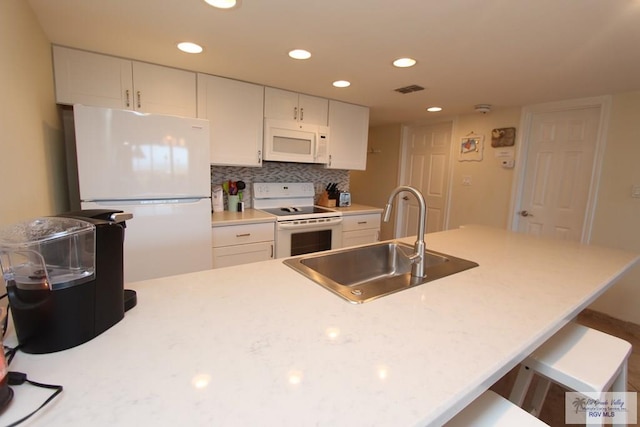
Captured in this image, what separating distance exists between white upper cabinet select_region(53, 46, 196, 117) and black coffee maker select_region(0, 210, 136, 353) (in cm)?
177

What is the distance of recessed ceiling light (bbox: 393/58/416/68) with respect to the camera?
200 centimetres

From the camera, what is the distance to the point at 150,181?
1943 mm

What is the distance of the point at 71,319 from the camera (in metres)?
0.69

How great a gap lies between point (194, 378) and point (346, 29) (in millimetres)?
1719

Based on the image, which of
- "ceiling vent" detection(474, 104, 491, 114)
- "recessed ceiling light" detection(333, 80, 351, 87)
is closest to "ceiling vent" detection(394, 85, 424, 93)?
"recessed ceiling light" detection(333, 80, 351, 87)

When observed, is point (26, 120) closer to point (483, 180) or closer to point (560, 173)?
point (483, 180)

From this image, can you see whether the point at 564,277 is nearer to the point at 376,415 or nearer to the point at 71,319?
the point at 376,415

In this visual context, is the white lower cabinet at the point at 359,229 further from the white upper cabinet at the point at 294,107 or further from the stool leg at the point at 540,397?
the stool leg at the point at 540,397

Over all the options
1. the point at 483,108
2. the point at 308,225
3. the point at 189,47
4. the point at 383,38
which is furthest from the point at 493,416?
the point at 483,108

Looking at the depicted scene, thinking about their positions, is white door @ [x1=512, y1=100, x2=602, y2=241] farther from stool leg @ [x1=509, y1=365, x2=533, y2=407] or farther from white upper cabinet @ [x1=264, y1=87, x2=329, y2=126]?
stool leg @ [x1=509, y1=365, x2=533, y2=407]

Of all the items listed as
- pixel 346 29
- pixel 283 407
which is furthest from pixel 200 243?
pixel 283 407

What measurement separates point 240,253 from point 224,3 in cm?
175

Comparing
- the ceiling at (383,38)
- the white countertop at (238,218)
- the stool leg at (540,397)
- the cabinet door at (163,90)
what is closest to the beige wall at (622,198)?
the ceiling at (383,38)

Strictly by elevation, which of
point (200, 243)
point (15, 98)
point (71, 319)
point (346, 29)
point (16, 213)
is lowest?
point (200, 243)
